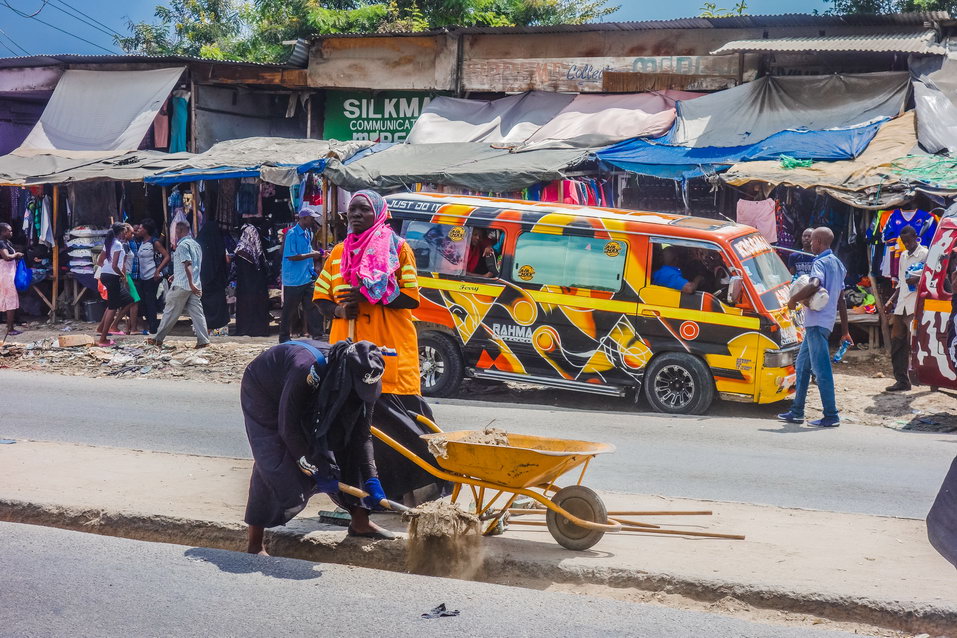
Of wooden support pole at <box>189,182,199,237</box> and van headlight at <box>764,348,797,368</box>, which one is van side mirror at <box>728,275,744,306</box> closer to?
van headlight at <box>764,348,797,368</box>

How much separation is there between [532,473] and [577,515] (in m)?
0.47

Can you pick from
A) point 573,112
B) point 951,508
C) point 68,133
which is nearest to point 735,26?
point 573,112

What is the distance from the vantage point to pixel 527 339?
36.3 feet

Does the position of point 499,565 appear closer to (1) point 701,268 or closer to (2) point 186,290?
(1) point 701,268

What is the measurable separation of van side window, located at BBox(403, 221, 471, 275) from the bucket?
9484mm

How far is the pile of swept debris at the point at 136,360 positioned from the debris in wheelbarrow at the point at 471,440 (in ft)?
25.6

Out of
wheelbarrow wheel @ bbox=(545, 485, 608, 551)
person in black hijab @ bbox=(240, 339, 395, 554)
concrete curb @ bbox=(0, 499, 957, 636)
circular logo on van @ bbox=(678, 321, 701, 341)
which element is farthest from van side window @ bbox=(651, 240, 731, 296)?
person in black hijab @ bbox=(240, 339, 395, 554)

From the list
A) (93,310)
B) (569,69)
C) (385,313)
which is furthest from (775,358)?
(93,310)

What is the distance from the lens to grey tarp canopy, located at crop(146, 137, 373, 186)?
15.9 m

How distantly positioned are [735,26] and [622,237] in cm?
809

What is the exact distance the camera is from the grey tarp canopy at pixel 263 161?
52.2 ft

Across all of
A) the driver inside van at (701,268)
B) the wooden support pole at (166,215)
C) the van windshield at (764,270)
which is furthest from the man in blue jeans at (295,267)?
the van windshield at (764,270)

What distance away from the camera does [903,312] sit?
457 inches

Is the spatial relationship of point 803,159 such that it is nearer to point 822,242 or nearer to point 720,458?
point 822,242
